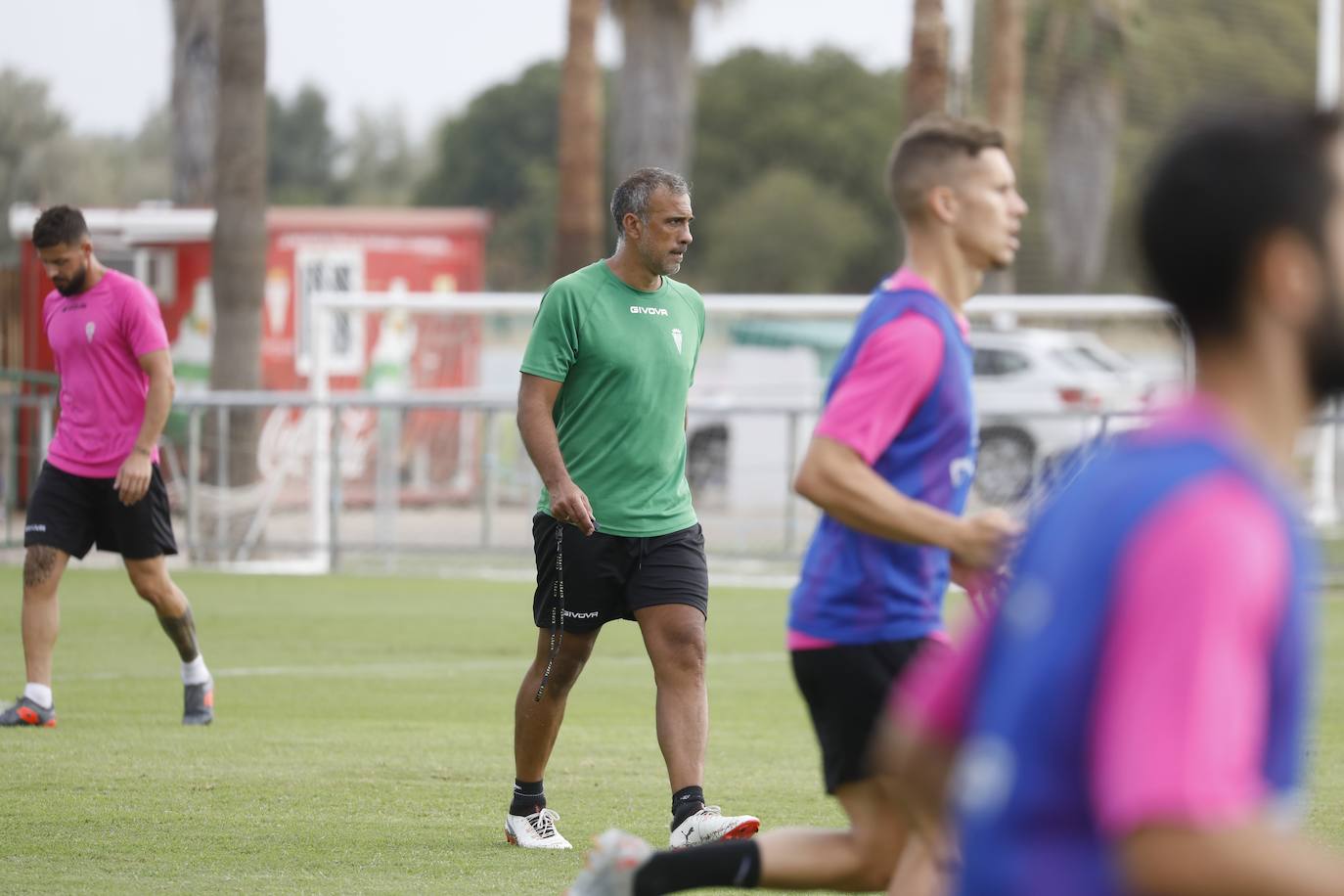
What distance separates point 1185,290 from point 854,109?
253 feet

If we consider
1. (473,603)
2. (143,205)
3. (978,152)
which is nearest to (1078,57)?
(143,205)

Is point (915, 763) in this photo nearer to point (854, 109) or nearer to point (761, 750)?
point (761, 750)

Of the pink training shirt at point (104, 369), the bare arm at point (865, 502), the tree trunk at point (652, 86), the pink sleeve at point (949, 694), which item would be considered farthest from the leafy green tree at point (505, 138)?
the pink sleeve at point (949, 694)

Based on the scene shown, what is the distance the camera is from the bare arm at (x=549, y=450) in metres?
6.55

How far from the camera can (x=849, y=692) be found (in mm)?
4238

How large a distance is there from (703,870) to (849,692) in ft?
1.81

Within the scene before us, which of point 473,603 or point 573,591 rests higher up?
point 573,591

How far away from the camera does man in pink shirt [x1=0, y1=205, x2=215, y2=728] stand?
30.4 feet

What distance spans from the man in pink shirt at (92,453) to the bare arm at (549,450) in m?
3.04

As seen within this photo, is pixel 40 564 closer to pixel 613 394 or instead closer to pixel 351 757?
pixel 351 757

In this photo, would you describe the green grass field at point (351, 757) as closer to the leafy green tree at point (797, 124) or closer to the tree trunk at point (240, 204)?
the tree trunk at point (240, 204)

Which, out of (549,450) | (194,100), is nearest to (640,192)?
(549,450)

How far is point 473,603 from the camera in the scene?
52.4 ft

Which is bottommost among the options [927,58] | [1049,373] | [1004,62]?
[1049,373]
